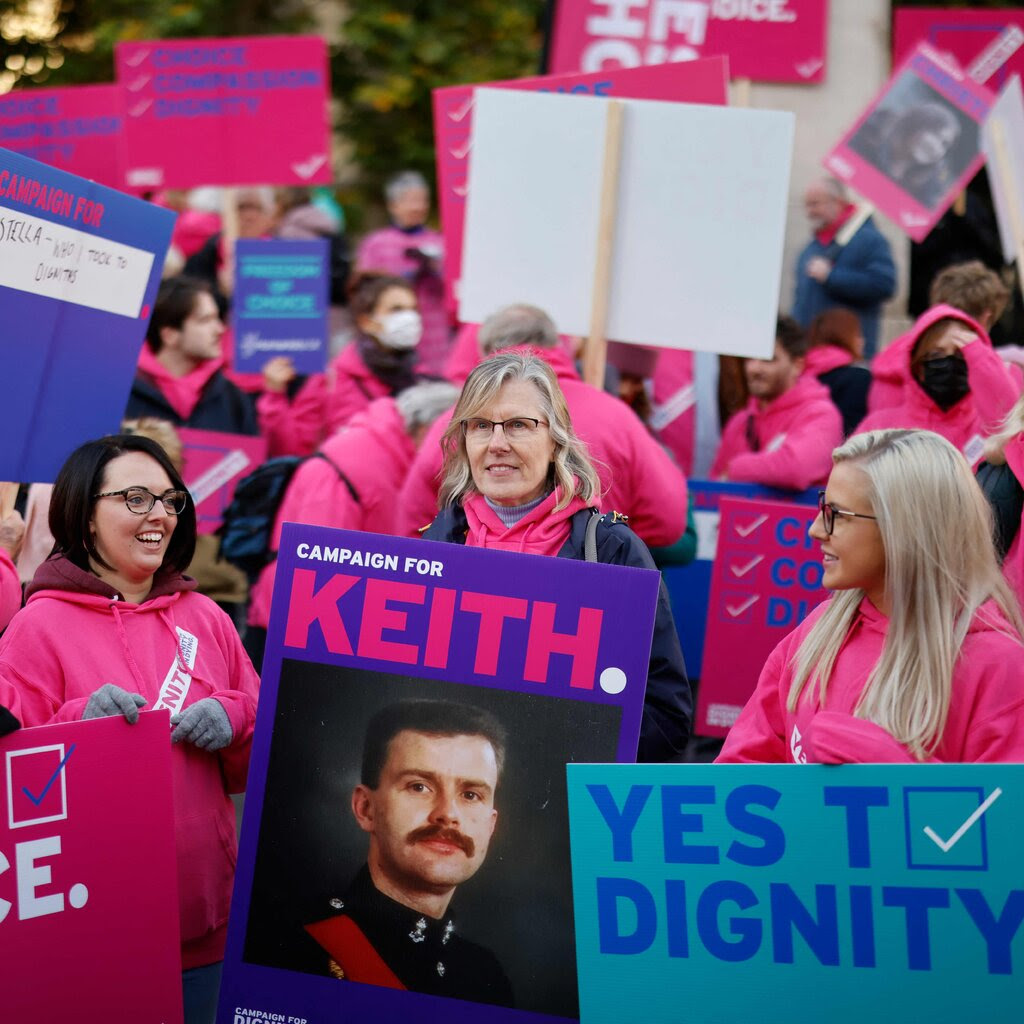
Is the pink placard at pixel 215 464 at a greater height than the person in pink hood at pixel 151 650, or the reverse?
the pink placard at pixel 215 464

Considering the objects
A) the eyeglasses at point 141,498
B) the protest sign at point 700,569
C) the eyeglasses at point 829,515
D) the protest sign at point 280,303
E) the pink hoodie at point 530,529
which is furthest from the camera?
the protest sign at point 280,303

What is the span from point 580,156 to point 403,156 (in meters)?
12.0

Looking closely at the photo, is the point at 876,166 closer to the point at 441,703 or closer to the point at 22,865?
the point at 441,703

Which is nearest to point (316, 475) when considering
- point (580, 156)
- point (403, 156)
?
point (580, 156)

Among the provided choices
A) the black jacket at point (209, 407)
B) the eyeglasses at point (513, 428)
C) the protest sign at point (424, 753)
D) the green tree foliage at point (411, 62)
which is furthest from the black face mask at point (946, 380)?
the green tree foliage at point (411, 62)

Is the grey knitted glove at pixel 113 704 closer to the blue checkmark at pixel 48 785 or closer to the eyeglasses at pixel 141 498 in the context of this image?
the blue checkmark at pixel 48 785

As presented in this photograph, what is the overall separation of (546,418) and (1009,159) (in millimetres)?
3243

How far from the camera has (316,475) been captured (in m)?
5.93

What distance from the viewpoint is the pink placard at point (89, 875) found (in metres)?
3.20

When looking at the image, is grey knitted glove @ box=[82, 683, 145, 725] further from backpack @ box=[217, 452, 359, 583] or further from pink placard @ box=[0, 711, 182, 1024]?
backpack @ box=[217, 452, 359, 583]

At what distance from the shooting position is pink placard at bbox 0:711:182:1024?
3.20m

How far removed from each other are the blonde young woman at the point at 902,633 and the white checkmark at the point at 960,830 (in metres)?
0.14

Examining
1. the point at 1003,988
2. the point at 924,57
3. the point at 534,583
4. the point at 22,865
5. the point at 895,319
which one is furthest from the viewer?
the point at 895,319

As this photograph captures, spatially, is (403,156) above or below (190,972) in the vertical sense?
above
